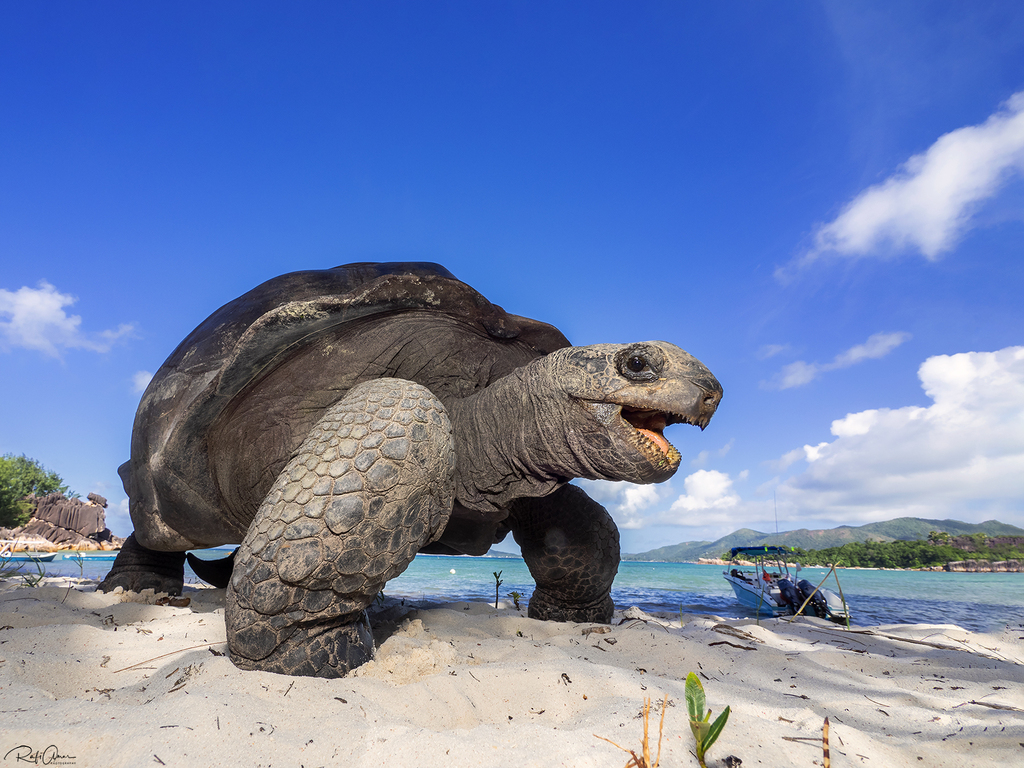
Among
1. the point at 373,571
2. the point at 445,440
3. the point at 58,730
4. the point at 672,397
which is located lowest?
the point at 58,730

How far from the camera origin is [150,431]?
327cm

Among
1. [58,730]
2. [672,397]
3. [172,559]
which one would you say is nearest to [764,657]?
[672,397]

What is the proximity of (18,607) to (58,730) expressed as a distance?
2571 mm

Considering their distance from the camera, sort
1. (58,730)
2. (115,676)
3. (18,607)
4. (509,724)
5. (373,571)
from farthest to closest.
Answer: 1. (18,607)
2. (373,571)
3. (115,676)
4. (509,724)
5. (58,730)

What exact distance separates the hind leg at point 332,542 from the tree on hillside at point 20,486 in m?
40.0

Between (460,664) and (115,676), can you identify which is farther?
(460,664)

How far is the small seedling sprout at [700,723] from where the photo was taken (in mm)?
1296

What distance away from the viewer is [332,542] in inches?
80.6

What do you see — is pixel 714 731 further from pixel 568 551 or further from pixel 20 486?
pixel 20 486

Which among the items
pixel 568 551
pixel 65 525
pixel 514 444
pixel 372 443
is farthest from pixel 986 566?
pixel 65 525

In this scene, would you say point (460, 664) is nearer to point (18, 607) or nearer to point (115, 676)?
point (115, 676)

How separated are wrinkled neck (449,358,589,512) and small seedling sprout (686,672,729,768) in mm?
1444

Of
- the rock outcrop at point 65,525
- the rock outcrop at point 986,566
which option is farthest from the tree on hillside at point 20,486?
the rock outcrop at point 986,566

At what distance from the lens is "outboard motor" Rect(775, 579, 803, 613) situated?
6.58 m
